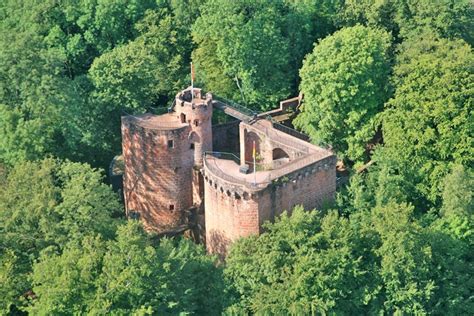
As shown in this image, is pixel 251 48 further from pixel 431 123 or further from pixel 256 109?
pixel 431 123

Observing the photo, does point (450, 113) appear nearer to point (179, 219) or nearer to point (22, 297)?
point (179, 219)

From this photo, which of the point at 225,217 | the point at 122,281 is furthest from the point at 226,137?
the point at 122,281

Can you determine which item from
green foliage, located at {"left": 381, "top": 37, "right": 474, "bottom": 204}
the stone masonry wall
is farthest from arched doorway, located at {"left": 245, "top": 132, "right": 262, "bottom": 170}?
green foliage, located at {"left": 381, "top": 37, "right": 474, "bottom": 204}

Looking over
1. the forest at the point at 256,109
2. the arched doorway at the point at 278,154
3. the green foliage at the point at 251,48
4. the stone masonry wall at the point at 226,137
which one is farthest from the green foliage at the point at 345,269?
the green foliage at the point at 251,48

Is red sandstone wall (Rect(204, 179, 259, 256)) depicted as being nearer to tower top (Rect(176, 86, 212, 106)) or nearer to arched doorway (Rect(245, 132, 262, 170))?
arched doorway (Rect(245, 132, 262, 170))

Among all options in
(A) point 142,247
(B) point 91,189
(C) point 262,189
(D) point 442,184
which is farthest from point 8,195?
(D) point 442,184

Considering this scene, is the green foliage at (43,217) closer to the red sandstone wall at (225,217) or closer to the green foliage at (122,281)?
the green foliage at (122,281)
